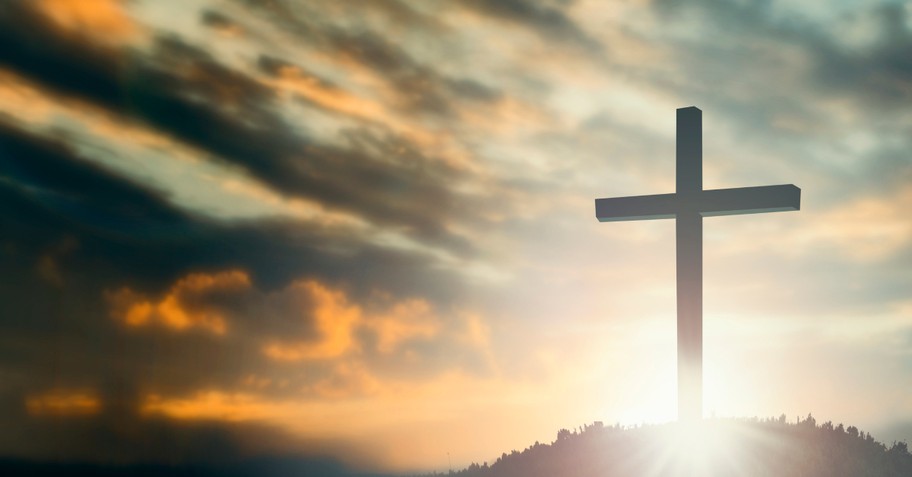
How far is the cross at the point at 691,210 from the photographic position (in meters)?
15.4

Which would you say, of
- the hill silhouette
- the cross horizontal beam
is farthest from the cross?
the hill silhouette

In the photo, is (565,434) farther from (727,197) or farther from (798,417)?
(727,197)

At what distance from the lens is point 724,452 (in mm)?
15062

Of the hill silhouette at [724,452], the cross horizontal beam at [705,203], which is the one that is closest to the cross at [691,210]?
the cross horizontal beam at [705,203]

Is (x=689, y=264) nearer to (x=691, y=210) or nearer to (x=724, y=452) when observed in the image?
(x=691, y=210)

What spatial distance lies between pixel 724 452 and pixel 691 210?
3.91m

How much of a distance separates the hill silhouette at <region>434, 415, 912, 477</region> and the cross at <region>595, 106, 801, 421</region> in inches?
24.1

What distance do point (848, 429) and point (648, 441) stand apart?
3257 millimetres

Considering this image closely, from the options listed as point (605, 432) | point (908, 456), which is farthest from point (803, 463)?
point (605, 432)

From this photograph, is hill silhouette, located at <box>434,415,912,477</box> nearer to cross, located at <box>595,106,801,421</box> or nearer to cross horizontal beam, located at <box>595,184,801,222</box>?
cross, located at <box>595,106,801,421</box>

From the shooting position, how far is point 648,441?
16.1 m

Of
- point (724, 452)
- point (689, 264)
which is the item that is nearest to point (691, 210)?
point (689, 264)

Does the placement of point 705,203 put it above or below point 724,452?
above

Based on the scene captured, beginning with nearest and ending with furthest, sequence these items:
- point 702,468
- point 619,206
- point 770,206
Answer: point 702,468, point 770,206, point 619,206
